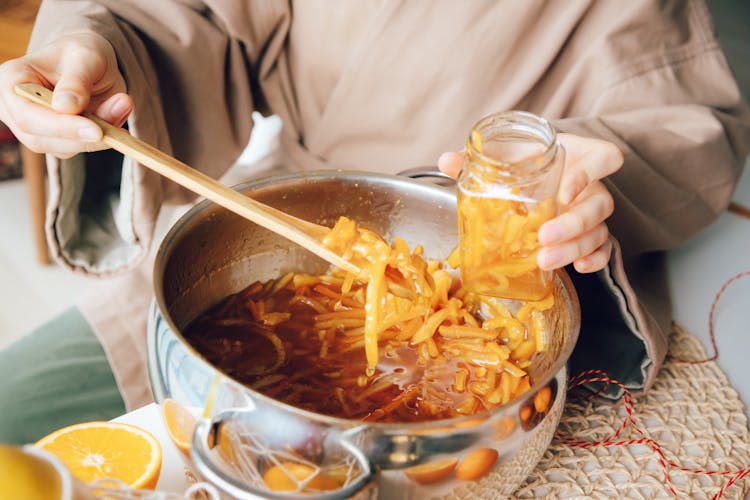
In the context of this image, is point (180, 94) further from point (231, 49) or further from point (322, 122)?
point (322, 122)

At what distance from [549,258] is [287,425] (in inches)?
11.3

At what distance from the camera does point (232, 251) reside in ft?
2.67

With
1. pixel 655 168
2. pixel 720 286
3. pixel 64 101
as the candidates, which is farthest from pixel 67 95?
pixel 720 286

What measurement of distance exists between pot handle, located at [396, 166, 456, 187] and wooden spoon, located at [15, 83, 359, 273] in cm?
17

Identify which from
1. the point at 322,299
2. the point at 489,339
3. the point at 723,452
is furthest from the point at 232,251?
the point at 723,452

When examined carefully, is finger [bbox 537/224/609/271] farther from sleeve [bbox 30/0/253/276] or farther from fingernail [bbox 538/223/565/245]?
sleeve [bbox 30/0/253/276]

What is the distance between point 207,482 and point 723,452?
0.54 m

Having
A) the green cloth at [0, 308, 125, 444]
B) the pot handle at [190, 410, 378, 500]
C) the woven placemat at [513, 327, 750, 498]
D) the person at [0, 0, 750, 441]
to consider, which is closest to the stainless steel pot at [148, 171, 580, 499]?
the pot handle at [190, 410, 378, 500]

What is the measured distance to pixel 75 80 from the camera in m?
0.73

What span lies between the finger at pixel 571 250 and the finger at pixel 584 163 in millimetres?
41

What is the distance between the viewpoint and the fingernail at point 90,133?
0.71m

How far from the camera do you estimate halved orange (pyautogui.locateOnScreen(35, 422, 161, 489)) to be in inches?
24.0

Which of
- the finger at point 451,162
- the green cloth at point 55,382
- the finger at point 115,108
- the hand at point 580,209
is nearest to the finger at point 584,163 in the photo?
the hand at point 580,209

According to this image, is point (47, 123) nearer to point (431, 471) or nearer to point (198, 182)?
point (198, 182)
